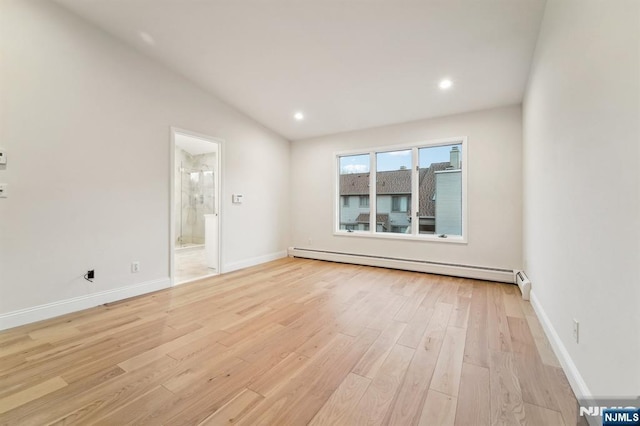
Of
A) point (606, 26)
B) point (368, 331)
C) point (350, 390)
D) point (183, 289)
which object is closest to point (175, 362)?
point (350, 390)

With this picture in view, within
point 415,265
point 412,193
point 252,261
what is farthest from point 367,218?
point 252,261

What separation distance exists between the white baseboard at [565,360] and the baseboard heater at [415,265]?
4.52 feet

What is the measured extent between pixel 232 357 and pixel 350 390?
0.91m

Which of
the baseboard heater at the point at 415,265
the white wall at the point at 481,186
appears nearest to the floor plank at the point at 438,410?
the baseboard heater at the point at 415,265

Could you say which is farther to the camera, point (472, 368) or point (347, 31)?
point (347, 31)

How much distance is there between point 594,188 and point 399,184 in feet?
11.4

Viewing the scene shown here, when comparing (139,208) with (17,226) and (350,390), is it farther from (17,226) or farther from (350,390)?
(350,390)

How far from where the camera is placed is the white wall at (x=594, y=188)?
1026mm

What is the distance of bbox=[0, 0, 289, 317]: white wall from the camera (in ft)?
8.13

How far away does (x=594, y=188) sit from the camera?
135cm

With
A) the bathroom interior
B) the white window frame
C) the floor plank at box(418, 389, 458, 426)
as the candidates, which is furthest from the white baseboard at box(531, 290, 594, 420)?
the bathroom interior

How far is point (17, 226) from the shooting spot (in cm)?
247

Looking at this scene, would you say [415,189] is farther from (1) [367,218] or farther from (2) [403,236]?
(1) [367,218]

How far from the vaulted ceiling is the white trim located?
8.93 ft
